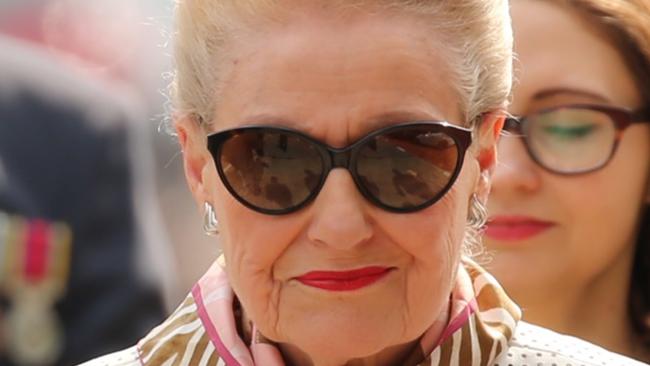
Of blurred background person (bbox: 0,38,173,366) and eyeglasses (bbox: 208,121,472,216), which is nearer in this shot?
eyeglasses (bbox: 208,121,472,216)

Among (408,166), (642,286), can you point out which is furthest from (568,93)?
(408,166)

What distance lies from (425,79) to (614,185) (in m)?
1.52

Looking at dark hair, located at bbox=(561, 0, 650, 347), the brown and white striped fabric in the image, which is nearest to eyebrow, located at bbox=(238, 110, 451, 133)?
the brown and white striped fabric

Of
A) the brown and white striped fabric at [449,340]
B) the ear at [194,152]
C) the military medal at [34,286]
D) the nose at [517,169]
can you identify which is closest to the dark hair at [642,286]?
the nose at [517,169]

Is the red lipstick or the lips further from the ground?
the red lipstick

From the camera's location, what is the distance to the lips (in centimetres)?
395

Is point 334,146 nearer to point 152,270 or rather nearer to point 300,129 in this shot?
point 300,129

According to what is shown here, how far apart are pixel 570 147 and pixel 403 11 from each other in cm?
146

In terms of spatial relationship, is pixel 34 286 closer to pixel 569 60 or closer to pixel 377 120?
pixel 569 60

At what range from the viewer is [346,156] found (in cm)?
247

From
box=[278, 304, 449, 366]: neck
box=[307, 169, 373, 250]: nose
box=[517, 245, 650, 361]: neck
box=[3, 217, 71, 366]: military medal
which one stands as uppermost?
box=[307, 169, 373, 250]: nose

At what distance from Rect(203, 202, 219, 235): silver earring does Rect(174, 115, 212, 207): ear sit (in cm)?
1

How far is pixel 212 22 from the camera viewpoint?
8.70ft

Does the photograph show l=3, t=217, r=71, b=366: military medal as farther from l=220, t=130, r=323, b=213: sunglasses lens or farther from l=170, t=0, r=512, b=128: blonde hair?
l=220, t=130, r=323, b=213: sunglasses lens
